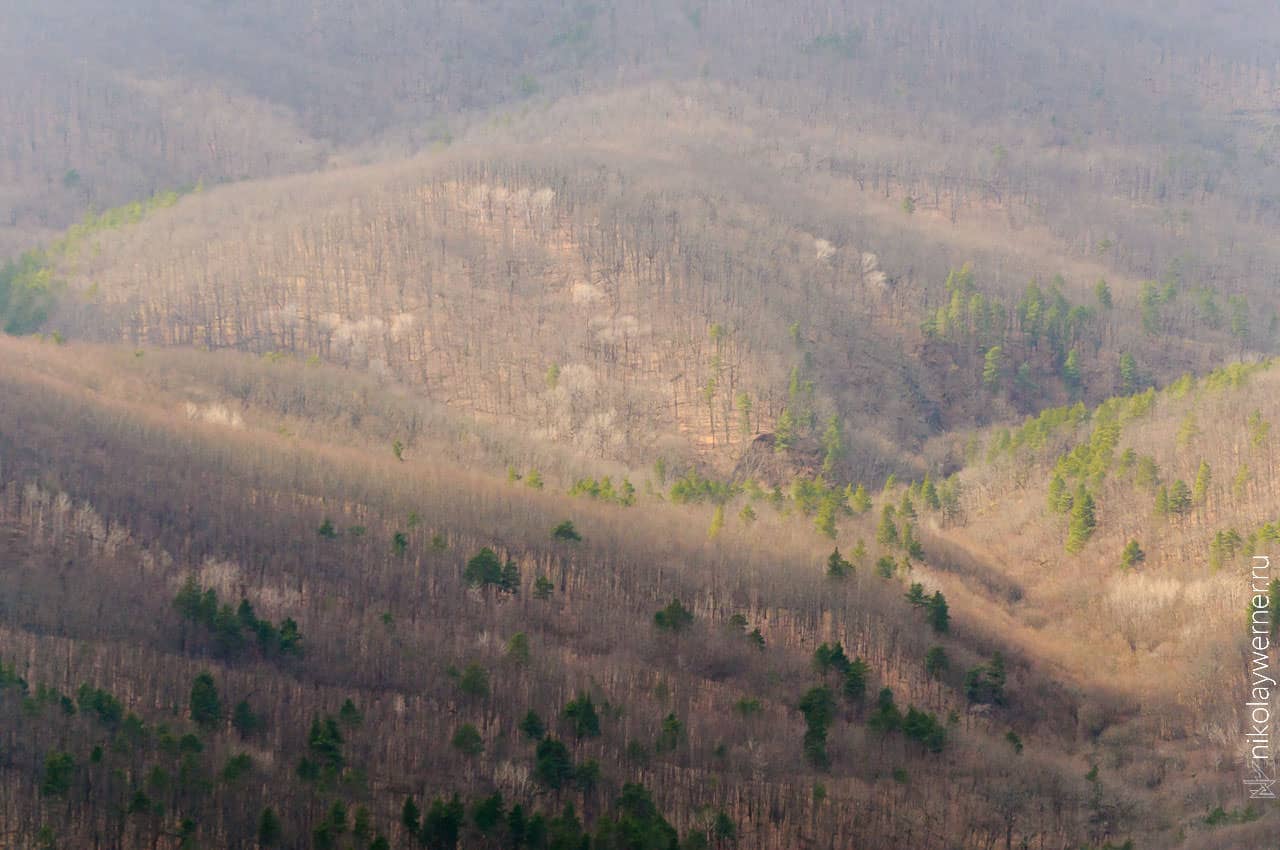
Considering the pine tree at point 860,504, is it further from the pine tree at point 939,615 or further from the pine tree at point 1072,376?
the pine tree at point 1072,376

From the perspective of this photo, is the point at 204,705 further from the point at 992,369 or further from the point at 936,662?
the point at 992,369

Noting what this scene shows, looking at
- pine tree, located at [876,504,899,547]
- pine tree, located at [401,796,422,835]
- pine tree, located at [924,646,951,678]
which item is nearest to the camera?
pine tree, located at [401,796,422,835]

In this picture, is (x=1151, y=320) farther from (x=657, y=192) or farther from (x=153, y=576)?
(x=153, y=576)

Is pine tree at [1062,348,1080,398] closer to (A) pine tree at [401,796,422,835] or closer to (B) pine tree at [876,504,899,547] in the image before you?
(B) pine tree at [876,504,899,547]

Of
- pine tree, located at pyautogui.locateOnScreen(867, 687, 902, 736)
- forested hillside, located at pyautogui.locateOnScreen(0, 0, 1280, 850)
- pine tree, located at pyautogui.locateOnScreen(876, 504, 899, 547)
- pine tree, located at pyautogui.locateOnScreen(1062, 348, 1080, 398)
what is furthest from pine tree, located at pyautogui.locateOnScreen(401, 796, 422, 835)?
pine tree, located at pyautogui.locateOnScreen(1062, 348, 1080, 398)

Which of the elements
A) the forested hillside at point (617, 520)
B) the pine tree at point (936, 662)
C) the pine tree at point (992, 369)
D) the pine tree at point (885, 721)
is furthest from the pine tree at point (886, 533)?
the pine tree at point (992, 369)

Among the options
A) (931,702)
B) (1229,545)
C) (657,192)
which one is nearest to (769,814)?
(931,702)

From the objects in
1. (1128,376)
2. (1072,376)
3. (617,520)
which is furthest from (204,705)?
(1128,376)

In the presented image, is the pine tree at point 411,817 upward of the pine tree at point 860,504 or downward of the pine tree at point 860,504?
upward
